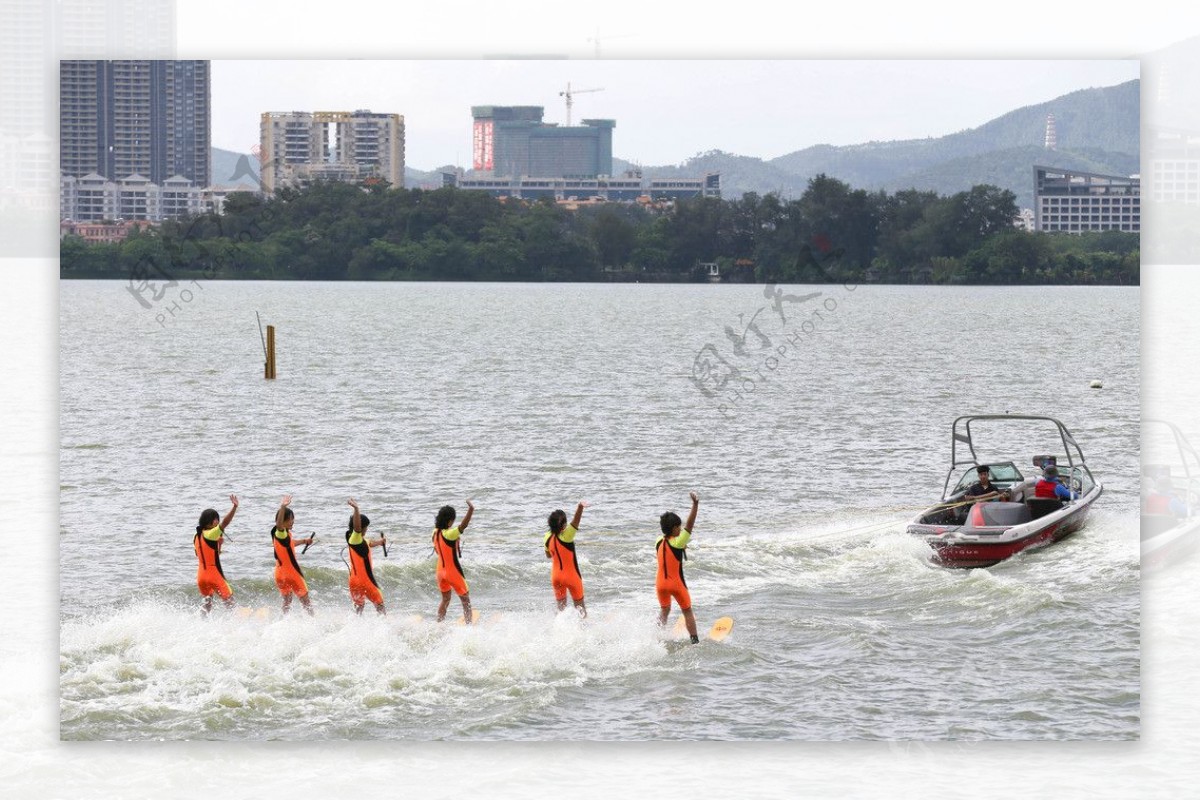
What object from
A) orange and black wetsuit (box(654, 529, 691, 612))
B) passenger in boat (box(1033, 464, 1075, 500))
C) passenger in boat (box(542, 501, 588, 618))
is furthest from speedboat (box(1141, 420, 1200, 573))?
passenger in boat (box(542, 501, 588, 618))

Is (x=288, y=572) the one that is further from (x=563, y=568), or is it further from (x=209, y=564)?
(x=563, y=568)

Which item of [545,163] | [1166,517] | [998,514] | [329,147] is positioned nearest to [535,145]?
[545,163]

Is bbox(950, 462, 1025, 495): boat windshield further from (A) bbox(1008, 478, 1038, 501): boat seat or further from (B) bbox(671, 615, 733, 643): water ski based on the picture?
(B) bbox(671, 615, 733, 643): water ski

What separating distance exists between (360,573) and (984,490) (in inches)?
456

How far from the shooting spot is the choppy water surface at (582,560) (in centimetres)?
1680

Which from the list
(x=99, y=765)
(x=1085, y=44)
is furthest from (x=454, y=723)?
(x=1085, y=44)

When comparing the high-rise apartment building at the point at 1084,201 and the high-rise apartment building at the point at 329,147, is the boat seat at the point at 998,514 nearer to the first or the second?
the high-rise apartment building at the point at 1084,201

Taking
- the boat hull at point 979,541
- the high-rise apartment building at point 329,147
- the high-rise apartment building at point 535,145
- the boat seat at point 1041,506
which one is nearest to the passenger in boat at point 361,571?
the high-rise apartment building at point 329,147

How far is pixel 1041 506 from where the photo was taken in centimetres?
2639

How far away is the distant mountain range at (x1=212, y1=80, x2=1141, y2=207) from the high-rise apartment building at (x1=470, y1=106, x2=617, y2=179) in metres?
0.39

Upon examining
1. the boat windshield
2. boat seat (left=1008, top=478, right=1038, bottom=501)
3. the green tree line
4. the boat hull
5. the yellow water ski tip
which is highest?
the green tree line

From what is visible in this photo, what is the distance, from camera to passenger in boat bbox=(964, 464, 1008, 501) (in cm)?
2610

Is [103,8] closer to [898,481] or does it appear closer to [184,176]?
[184,176]

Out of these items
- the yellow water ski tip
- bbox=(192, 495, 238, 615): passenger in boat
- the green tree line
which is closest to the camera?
bbox=(192, 495, 238, 615): passenger in boat
